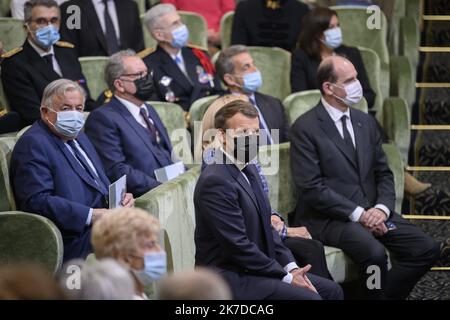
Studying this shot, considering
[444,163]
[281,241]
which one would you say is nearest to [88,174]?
[281,241]

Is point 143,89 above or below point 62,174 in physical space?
above

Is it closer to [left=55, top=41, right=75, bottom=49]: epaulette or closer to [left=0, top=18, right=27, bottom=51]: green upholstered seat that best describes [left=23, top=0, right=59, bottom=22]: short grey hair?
[left=55, top=41, right=75, bottom=49]: epaulette

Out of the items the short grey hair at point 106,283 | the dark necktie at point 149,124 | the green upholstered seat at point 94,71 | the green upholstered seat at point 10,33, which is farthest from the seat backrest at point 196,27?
the short grey hair at point 106,283

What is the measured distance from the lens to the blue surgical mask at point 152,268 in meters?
2.80

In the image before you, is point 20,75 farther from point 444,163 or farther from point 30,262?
point 444,163

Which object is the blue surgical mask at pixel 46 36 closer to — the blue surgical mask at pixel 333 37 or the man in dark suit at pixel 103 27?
the man in dark suit at pixel 103 27

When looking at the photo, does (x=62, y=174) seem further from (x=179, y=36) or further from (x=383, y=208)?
(x=179, y=36)

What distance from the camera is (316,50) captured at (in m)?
5.44

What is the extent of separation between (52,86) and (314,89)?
1851 mm

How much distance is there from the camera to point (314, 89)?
545 centimetres

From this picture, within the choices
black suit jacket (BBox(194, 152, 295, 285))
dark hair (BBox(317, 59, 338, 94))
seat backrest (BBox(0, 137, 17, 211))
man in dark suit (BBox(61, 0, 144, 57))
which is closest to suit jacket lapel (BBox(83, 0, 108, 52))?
man in dark suit (BBox(61, 0, 144, 57))

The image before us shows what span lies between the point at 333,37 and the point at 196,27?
3.10 ft

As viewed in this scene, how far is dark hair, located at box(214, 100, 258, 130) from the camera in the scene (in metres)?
3.55

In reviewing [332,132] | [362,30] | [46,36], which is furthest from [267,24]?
[332,132]
